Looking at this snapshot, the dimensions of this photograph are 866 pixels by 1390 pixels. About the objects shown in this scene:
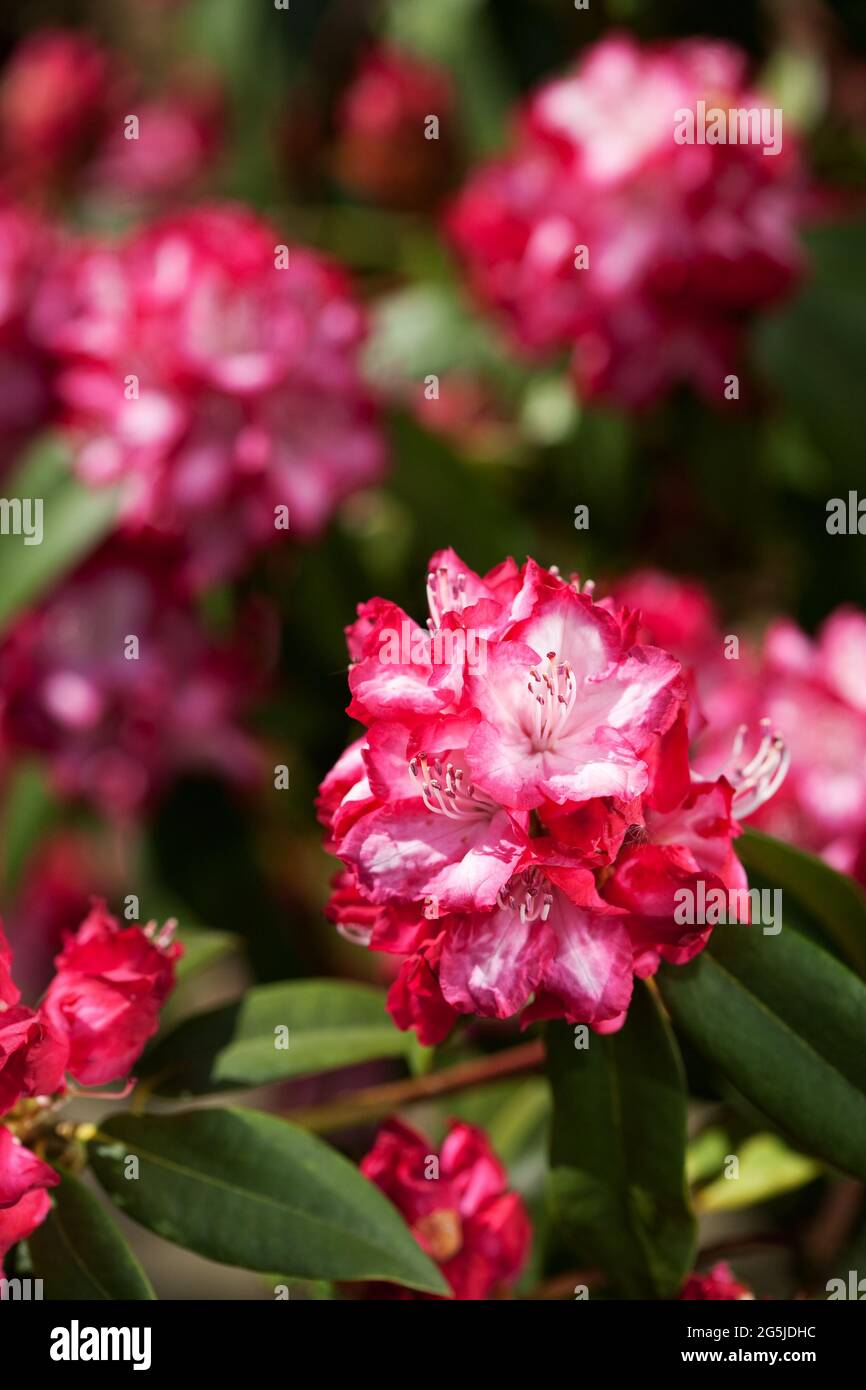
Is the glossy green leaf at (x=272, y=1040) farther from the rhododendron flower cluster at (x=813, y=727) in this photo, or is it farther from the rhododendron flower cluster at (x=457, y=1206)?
the rhododendron flower cluster at (x=813, y=727)

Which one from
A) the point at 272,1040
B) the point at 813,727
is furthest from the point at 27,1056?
the point at 813,727

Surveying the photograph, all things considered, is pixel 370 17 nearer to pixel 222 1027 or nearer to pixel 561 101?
pixel 561 101

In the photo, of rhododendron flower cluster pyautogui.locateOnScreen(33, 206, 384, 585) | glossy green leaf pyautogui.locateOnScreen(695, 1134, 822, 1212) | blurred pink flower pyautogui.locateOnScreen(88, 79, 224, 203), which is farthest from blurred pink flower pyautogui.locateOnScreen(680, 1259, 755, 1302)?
blurred pink flower pyautogui.locateOnScreen(88, 79, 224, 203)

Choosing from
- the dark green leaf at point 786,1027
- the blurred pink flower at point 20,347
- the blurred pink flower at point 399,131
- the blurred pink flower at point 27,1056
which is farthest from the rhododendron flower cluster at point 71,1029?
the blurred pink flower at point 399,131

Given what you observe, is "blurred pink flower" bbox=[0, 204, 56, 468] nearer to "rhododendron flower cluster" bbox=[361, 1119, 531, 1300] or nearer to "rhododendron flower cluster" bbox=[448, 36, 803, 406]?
"rhododendron flower cluster" bbox=[448, 36, 803, 406]

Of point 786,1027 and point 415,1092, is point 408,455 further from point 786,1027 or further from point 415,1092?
point 786,1027
